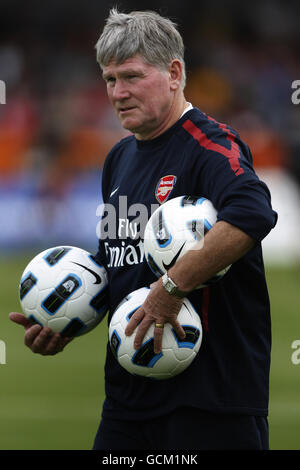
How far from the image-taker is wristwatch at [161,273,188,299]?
11.3 feet

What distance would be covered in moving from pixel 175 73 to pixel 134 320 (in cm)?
118

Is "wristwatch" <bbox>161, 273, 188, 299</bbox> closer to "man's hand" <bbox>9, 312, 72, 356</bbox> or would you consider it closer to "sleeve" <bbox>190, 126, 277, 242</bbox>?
"sleeve" <bbox>190, 126, 277, 242</bbox>

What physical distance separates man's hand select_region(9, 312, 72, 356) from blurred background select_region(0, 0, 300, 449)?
1.85 metres

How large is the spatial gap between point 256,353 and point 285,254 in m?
12.3

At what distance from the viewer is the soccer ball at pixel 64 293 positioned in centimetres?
404

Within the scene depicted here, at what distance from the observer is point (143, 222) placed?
12.8ft

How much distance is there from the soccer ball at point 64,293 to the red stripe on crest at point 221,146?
87 cm

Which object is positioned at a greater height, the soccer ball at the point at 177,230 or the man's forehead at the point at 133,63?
the man's forehead at the point at 133,63

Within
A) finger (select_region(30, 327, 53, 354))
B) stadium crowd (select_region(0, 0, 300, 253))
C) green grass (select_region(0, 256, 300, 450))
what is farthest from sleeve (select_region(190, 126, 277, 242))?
stadium crowd (select_region(0, 0, 300, 253))

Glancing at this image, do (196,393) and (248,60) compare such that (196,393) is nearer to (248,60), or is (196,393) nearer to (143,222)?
(143,222)

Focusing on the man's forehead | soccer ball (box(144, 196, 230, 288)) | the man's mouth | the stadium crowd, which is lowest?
soccer ball (box(144, 196, 230, 288))

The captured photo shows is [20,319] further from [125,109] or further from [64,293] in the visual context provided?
[125,109]

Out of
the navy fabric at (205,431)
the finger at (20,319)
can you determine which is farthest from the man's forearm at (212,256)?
the finger at (20,319)

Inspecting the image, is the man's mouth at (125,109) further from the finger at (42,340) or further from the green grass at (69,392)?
the green grass at (69,392)
